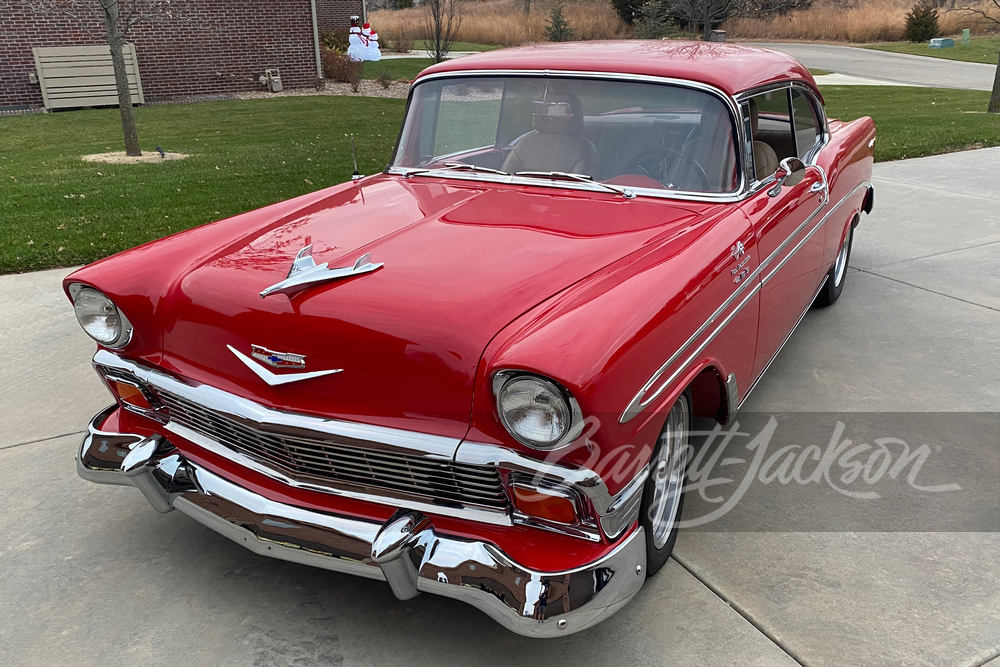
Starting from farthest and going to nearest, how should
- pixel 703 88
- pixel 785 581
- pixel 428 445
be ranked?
pixel 703 88 < pixel 785 581 < pixel 428 445

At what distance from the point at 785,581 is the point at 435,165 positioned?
212 centimetres

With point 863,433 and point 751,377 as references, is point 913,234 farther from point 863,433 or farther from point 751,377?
point 751,377

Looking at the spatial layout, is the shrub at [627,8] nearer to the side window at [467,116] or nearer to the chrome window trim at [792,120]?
the chrome window trim at [792,120]

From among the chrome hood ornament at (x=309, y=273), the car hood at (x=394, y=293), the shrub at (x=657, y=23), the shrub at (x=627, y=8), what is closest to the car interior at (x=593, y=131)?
the car hood at (x=394, y=293)

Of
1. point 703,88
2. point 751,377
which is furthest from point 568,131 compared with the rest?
point 751,377

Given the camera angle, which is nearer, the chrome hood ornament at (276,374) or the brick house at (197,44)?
the chrome hood ornament at (276,374)

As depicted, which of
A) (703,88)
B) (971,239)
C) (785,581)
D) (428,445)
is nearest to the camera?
(428,445)

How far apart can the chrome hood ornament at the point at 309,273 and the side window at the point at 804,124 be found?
95.3 inches

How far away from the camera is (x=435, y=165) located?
A: 11.4 ft

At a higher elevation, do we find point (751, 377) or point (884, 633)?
point (751, 377)

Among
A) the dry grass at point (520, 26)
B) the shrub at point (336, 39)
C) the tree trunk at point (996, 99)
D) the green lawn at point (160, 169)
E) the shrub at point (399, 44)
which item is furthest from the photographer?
the dry grass at point (520, 26)

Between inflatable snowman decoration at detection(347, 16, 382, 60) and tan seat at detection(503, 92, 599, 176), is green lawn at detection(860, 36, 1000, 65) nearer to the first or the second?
inflatable snowman decoration at detection(347, 16, 382, 60)

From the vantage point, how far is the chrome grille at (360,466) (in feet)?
6.76

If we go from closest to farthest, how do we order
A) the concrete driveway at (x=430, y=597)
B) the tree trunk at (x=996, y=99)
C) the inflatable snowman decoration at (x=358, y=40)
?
the concrete driveway at (x=430, y=597) → the tree trunk at (x=996, y=99) → the inflatable snowman decoration at (x=358, y=40)
